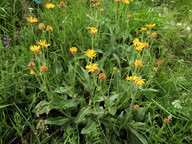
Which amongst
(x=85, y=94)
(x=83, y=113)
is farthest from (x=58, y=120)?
(x=85, y=94)

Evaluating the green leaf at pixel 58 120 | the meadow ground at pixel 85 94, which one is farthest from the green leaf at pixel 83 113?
the green leaf at pixel 58 120

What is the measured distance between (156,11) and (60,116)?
213cm

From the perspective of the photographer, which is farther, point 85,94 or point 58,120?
point 85,94

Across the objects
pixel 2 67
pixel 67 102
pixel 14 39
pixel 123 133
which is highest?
pixel 14 39

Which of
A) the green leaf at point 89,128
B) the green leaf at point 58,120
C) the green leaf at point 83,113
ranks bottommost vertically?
the green leaf at point 58,120

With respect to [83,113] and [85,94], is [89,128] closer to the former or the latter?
[83,113]

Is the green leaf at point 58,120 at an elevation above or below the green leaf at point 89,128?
below

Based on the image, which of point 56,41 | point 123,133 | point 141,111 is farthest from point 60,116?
point 56,41

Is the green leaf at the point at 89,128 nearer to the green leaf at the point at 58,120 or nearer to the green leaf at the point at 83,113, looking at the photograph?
the green leaf at the point at 83,113

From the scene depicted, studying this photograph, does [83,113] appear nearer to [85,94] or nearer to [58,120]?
[58,120]

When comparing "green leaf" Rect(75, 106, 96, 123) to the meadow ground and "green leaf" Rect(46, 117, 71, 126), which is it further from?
"green leaf" Rect(46, 117, 71, 126)

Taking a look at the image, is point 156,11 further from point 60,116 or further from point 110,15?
point 60,116

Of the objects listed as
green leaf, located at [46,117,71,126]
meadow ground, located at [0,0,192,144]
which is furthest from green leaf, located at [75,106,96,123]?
green leaf, located at [46,117,71,126]

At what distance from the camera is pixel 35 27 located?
196 cm
